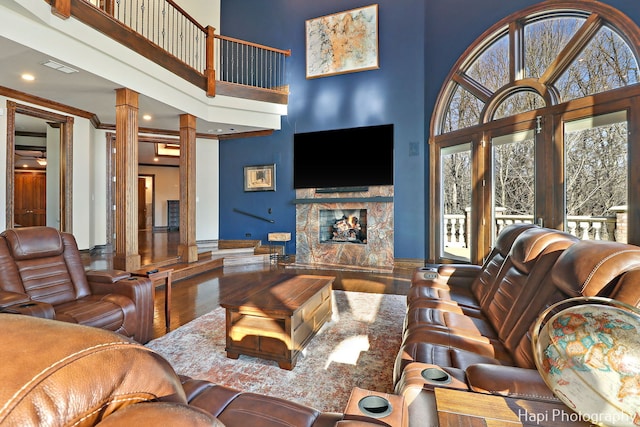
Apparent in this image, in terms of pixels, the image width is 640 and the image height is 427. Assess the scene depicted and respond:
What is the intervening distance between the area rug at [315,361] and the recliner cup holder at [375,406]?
0.99 m

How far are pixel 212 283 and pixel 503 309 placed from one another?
4.10 meters

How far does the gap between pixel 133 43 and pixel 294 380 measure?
15.6 ft

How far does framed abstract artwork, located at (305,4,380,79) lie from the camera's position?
242 inches

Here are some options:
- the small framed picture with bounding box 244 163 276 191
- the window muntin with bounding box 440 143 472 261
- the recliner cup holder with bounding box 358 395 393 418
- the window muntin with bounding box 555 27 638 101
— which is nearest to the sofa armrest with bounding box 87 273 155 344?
the recliner cup holder with bounding box 358 395 393 418

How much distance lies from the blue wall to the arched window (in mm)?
314

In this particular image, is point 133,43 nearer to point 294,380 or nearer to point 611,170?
point 294,380

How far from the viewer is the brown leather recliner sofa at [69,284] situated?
91.7 inches

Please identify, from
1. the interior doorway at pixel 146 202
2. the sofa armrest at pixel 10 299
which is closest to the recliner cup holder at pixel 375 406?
the sofa armrest at pixel 10 299

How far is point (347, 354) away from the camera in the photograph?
2.48 metres

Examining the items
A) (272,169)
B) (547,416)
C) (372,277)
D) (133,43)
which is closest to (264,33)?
(272,169)

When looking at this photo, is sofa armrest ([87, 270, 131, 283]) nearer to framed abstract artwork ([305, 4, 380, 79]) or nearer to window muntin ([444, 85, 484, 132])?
window muntin ([444, 85, 484, 132])

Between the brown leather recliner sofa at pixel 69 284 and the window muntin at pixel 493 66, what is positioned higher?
the window muntin at pixel 493 66

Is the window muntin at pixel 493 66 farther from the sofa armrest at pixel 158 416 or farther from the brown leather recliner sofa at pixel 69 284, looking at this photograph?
the sofa armrest at pixel 158 416

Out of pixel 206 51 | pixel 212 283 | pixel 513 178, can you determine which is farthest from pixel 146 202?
pixel 513 178
